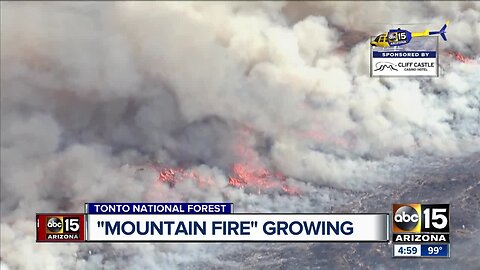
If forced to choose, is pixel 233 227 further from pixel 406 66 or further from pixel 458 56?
pixel 458 56

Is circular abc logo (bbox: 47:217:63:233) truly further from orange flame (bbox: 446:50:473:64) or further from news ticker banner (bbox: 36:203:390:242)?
orange flame (bbox: 446:50:473:64)

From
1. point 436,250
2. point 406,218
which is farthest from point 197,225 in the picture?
point 436,250

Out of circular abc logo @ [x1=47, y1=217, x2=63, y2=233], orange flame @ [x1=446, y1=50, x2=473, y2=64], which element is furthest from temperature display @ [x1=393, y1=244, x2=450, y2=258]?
circular abc logo @ [x1=47, y1=217, x2=63, y2=233]

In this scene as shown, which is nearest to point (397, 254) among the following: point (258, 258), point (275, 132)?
point (258, 258)

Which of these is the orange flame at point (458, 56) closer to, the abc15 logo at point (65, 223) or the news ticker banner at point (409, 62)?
the news ticker banner at point (409, 62)

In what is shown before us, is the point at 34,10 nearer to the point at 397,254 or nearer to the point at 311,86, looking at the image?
the point at 311,86

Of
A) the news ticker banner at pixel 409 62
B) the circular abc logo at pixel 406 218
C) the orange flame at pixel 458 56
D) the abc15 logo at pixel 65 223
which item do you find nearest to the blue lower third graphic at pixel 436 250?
the circular abc logo at pixel 406 218
